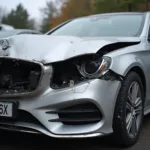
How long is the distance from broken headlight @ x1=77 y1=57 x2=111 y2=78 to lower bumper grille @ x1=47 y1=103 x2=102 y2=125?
0.28m

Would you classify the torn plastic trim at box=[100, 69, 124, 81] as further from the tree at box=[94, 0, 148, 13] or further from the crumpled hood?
the tree at box=[94, 0, 148, 13]

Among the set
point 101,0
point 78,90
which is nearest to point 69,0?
point 101,0

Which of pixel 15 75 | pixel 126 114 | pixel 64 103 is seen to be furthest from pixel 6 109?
pixel 126 114

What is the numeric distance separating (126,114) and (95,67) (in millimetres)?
645

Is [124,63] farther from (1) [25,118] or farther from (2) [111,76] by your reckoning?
(1) [25,118]

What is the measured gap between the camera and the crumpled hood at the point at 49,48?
329 centimetres

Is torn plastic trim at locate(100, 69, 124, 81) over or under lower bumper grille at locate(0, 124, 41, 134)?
over

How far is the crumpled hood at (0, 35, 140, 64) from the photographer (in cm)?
329

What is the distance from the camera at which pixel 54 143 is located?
12.3 feet

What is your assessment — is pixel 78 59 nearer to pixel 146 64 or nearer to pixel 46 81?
pixel 46 81

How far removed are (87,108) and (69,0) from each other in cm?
2084

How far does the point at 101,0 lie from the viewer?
348 inches

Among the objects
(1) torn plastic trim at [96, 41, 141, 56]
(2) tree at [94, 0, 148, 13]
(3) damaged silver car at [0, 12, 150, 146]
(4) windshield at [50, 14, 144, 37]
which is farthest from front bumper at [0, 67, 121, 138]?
(2) tree at [94, 0, 148, 13]

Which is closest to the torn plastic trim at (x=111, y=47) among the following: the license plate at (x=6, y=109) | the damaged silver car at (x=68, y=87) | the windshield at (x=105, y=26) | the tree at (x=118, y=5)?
the damaged silver car at (x=68, y=87)
